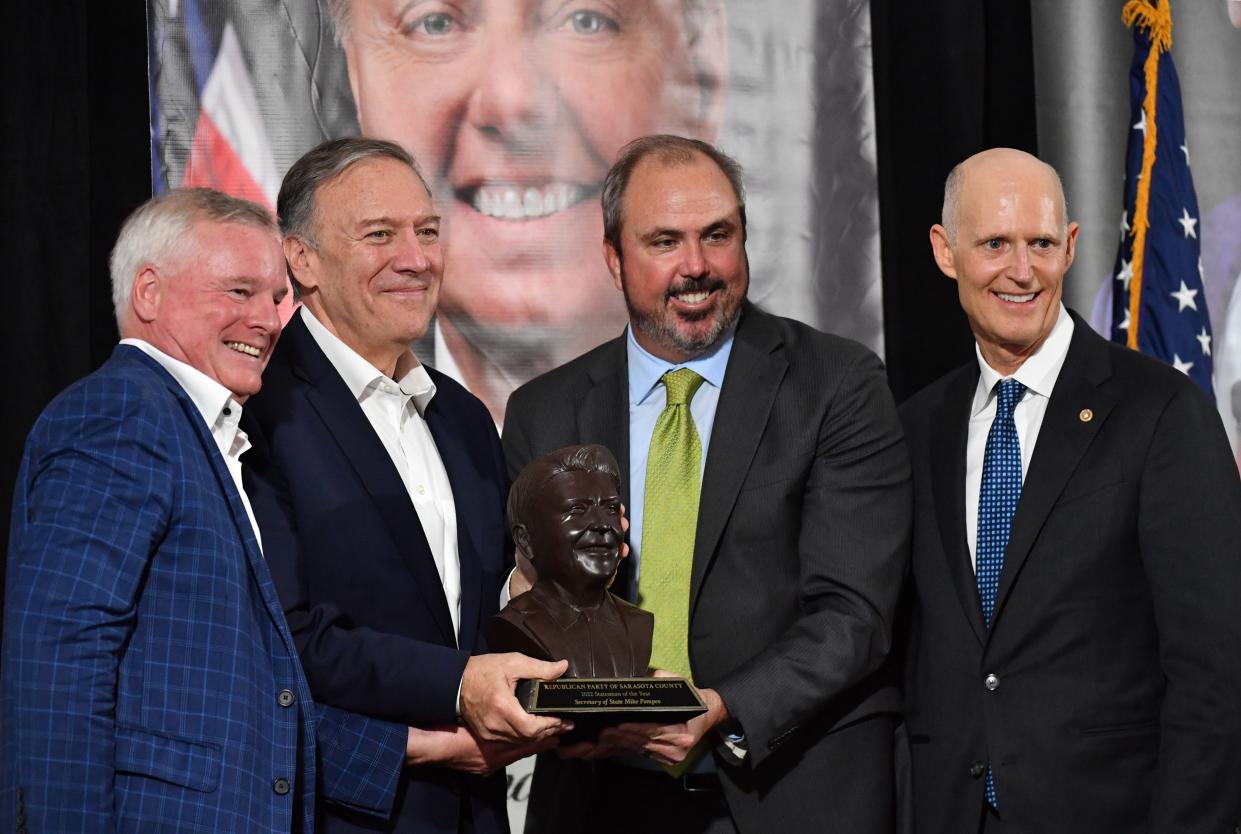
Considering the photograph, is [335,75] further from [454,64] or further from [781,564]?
[781,564]

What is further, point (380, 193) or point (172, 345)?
point (380, 193)

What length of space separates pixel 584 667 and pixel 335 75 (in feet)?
7.92

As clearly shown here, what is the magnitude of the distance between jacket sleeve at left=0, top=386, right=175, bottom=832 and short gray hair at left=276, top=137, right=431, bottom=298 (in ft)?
2.60

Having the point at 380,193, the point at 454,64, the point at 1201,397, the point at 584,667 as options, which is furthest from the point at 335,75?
the point at 1201,397

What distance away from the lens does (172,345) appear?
8.64ft

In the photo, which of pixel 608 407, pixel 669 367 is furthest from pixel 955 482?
pixel 608 407

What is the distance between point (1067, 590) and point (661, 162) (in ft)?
4.36

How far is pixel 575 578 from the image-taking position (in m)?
2.83

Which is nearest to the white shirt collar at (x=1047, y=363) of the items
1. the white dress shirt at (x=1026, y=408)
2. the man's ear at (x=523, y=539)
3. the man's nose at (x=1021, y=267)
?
the white dress shirt at (x=1026, y=408)

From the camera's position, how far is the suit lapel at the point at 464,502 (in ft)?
9.75

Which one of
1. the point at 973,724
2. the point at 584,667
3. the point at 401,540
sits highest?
the point at 401,540

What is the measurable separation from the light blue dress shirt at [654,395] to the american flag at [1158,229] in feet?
6.26

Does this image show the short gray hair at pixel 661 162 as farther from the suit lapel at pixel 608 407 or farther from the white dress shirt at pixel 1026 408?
the white dress shirt at pixel 1026 408

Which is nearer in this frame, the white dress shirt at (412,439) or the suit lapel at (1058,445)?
the white dress shirt at (412,439)
